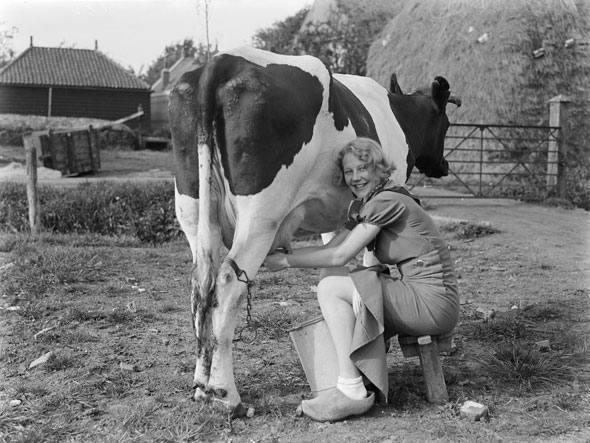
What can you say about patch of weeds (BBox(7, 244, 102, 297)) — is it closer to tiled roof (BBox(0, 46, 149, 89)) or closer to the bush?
the bush

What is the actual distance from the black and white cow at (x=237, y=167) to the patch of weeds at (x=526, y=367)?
150 centimetres

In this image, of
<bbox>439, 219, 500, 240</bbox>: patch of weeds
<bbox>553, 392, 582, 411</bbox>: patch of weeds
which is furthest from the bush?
<bbox>553, 392, 582, 411</bbox>: patch of weeds

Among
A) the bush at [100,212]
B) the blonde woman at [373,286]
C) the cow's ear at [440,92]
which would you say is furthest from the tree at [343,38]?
the blonde woman at [373,286]

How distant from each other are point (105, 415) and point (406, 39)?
15.1 m

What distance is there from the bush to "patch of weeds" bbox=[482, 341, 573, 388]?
645 centimetres

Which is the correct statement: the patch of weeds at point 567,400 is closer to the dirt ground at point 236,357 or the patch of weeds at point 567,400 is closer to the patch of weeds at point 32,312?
the dirt ground at point 236,357

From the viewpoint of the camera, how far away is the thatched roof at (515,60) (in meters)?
14.9

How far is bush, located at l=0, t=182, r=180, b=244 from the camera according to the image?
10.1m

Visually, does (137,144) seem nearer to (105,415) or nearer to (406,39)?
(406,39)

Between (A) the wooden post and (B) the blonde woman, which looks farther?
(A) the wooden post

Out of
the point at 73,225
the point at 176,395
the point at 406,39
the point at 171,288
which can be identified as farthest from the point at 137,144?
the point at 176,395

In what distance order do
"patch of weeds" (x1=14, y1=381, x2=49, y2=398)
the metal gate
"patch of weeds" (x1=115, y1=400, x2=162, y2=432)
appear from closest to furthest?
"patch of weeds" (x1=115, y1=400, x2=162, y2=432)
"patch of weeds" (x1=14, y1=381, x2=49, y2=398)
the metal gate

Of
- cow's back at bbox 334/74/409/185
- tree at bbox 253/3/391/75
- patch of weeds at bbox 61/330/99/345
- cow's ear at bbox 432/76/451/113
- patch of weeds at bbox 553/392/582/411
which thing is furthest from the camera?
tree at bbox 253/3/391/75

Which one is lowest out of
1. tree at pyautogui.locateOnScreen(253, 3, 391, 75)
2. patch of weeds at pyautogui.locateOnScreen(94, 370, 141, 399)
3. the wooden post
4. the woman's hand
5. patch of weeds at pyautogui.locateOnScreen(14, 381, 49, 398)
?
patch of weeds at pyautogui.locateOnScreen(94, 370, 141, 399)
